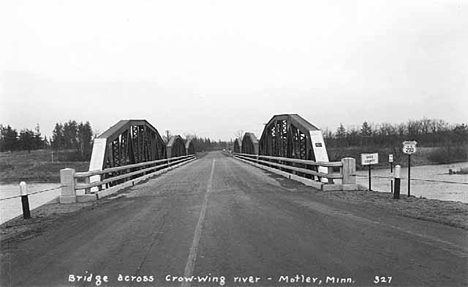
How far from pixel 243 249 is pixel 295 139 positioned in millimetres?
12030

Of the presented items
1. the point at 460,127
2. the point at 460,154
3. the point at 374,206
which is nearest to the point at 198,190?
the point at 374,206

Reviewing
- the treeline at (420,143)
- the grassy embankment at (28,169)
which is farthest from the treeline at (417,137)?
the grassy embankment at (28,169)

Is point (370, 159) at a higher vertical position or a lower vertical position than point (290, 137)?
lower

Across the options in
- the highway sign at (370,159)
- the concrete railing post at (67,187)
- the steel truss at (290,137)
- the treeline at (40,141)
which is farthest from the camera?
the treeline at (40,141)

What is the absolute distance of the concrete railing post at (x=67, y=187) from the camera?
10.2m

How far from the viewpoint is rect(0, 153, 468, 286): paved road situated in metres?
4.15

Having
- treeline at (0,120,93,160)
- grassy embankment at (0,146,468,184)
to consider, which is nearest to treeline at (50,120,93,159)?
treeline at (0,120,93,160)

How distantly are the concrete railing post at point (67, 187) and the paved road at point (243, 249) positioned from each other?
6.91 feet

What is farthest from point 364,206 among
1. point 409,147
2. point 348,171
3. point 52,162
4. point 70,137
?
point 70,137

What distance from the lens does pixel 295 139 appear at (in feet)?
55.0

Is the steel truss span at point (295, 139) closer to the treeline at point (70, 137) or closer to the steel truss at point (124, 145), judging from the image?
the steel truss at point (124, 145)

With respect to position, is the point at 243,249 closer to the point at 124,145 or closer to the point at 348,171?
the point at 348,171

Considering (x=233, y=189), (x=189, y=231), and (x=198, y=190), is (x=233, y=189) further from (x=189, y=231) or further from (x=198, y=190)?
(x=189, y=231)

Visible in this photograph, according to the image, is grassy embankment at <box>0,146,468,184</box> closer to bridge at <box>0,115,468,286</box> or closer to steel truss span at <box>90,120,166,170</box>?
steel truss span at <box>90,120,166,170</box>
